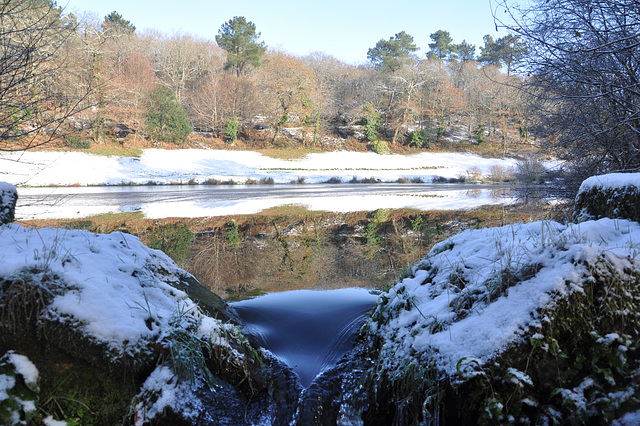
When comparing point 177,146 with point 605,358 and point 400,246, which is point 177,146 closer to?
point 400,246

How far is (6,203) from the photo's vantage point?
355cm

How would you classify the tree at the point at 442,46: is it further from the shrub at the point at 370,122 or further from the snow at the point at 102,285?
the snow at the point at 102,285

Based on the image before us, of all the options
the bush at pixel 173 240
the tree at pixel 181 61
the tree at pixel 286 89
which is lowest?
the bush at pixel 173 240

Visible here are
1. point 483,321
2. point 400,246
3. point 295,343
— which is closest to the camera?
point 483,321

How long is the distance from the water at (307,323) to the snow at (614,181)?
8.32 ft

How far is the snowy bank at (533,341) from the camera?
6.49 feet

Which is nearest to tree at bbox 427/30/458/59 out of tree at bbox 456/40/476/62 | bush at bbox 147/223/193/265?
tree at bbox 456/40/476/62

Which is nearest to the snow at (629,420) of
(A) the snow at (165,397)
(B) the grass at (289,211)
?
(A) the snow at (165,397)

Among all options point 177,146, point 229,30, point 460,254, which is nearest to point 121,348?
point 460,254

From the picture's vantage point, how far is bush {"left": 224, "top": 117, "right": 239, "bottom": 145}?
1384 inches

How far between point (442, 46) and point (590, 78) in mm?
64617

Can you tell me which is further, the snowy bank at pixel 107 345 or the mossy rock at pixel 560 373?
the snowy bank at pixel 107 345

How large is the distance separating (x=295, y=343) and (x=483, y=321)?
6.44 ft

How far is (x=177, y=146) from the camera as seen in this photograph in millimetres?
31875
